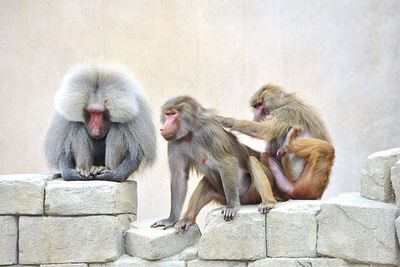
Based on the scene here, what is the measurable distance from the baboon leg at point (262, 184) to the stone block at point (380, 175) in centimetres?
71

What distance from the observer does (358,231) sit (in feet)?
17.3

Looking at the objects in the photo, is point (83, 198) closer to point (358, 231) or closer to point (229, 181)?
point (229, 181)

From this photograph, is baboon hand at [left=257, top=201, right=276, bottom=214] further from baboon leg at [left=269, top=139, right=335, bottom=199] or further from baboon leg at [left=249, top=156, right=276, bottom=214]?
baboon leg at [left=269, top=139, right=335, bottom=199]

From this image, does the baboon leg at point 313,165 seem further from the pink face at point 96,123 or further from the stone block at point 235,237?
the pink face at point 96,123

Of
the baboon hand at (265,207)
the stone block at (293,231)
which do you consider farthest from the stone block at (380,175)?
the baboon hand at (265,207)

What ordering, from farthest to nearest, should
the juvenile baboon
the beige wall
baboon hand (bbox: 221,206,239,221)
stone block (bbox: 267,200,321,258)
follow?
the beige wall < the juvenile baboon < baboon hand (bbox: 221,206,239,221) < stone block (bbox: 267,200,321,258)

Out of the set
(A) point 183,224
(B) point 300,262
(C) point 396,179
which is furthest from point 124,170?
(C) point 396,179

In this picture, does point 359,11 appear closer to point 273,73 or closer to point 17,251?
point 273,73

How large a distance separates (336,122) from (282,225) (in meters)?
3.41

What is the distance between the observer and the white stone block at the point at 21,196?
19.4 ft

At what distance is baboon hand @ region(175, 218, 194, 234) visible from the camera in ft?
19.5

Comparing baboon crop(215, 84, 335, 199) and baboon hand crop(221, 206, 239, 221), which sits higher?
baboon crop(215, 84, 335, 199)

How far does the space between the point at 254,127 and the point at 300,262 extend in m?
1.08

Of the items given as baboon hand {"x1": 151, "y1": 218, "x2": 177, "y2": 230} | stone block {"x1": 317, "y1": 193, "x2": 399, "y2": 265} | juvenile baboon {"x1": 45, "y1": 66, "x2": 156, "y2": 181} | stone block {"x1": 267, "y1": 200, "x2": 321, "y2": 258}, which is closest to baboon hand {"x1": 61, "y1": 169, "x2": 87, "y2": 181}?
juvenile baboon {"x1": 45, "y1": 66, "x2": 156, "y2": 181}
